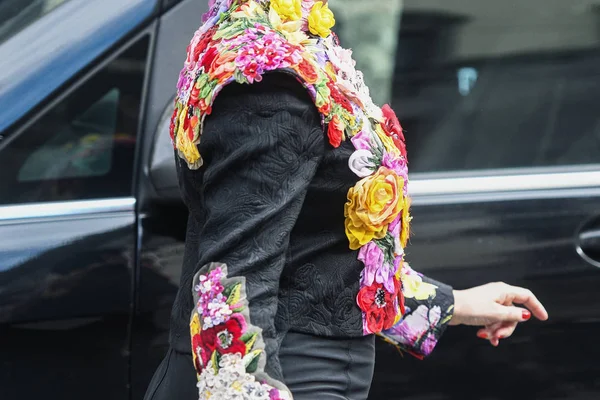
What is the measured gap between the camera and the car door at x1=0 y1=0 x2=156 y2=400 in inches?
80.1

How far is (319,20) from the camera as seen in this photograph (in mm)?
1418

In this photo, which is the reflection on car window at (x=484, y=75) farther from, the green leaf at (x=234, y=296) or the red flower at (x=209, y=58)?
the green leaf at (x=234, y=296)

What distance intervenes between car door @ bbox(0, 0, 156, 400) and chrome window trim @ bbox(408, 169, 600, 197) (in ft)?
2.34

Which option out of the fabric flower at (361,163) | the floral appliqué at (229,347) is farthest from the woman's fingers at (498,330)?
the floral appliqué at (229,347)

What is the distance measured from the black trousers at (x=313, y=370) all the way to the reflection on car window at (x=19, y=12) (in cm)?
102

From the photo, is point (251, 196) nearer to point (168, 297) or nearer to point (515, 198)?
point (168, 297)

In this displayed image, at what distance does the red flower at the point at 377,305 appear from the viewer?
1.44 m

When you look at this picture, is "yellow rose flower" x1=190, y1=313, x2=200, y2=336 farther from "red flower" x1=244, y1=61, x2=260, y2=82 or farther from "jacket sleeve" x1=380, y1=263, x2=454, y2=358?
"jacket sleeve" x1=380, y1=263, x2=454, y2=358

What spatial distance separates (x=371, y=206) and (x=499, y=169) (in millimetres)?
1110

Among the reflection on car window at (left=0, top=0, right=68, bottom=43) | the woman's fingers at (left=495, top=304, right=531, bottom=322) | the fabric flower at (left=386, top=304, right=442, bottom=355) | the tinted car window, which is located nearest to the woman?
the fabric flower at (left=386, top=304, right=442, bottom=355)

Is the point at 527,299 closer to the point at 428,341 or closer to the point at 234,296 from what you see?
the point at 428,341

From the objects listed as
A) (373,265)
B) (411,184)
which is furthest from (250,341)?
(411,184)

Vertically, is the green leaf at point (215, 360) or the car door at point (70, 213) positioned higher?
the green leaf at point (215, 360)

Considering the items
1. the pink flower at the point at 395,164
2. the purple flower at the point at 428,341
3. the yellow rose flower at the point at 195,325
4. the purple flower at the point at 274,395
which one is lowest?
the purple flower at the point at 428,341
